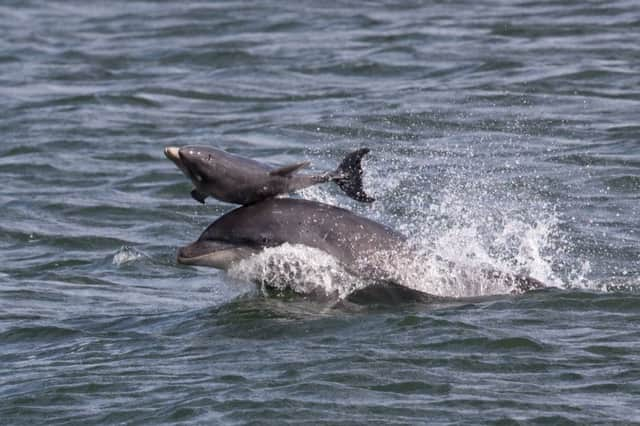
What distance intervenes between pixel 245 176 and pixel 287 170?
278 millimetres

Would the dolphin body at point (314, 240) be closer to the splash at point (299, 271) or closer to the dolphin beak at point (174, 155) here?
the splash at point (299, 271)

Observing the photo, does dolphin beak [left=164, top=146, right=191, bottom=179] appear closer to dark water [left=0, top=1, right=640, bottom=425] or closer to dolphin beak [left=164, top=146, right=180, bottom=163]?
dolphin beak [left=164, top=146, right=180, bottom=163]

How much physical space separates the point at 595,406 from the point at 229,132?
1093cm

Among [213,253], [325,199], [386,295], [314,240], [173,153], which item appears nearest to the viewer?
[173,153]

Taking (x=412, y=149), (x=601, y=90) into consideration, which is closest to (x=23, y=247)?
(x=412, y=149)

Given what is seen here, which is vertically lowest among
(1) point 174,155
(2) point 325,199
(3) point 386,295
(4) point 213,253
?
(3) point 386,295

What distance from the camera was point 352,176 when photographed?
33.1ft

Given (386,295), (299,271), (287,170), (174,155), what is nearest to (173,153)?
(174,155)

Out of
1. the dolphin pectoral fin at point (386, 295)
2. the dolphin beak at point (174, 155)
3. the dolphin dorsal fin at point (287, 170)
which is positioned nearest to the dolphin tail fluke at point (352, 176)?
the dolphin dorsal fin at point (287, 170)

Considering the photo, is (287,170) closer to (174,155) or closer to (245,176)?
(245,176)

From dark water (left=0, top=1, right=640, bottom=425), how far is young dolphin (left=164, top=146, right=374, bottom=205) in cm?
84

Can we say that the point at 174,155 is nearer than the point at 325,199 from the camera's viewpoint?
Yes

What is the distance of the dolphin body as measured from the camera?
10.2 m

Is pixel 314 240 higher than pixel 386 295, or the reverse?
pixel 314 240
